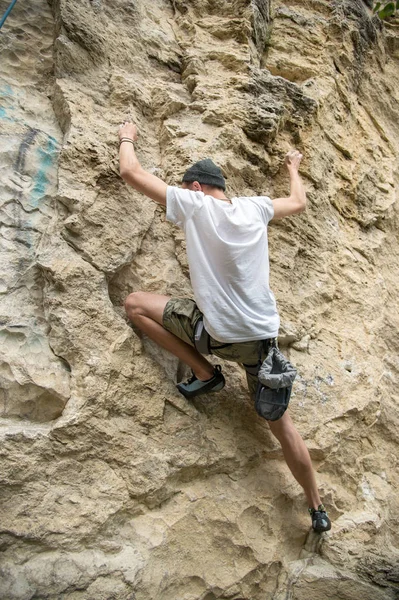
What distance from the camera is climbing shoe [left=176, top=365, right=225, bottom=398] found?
9.18 ft

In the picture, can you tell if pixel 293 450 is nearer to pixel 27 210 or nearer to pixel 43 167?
pixel 27 210

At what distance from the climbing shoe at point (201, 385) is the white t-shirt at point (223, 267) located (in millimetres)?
292

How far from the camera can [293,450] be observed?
280 centimetres

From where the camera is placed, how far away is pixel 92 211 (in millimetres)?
2914

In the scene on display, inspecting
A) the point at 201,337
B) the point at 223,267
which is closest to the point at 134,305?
the point at 201,337

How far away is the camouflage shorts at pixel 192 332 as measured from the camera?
8.85 feet

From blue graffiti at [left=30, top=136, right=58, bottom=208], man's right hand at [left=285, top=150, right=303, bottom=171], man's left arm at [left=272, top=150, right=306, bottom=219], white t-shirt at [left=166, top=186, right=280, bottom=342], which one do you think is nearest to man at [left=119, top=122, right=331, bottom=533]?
white t-shirt at [left=166, top=186, right=280, bottom=342]

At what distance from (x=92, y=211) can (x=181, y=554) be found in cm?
195

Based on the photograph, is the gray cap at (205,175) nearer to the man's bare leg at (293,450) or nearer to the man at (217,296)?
the man at (217,296)

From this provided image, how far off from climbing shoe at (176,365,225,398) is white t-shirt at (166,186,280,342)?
292 millimetres

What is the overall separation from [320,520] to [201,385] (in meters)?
1.08

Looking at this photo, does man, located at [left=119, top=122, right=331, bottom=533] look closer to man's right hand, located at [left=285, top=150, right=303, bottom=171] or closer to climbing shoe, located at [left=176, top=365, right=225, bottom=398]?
climbing shoe, located at [left=176, top=365, right=225, bottom=398]

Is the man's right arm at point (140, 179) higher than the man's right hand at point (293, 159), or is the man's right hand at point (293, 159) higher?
the man's right hand at point (293, 159)

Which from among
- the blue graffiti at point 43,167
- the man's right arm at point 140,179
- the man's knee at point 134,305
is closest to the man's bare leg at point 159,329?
the man's knee at point 134,305
